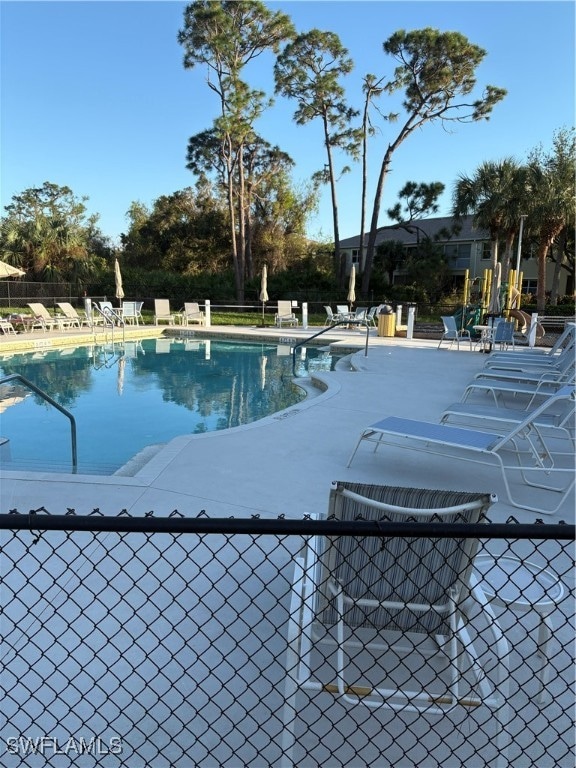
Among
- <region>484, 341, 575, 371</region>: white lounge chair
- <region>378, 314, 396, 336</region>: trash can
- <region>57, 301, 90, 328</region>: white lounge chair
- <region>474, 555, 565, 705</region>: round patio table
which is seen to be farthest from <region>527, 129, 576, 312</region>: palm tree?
<region>474, 555, 565, 705</region>: round patio table

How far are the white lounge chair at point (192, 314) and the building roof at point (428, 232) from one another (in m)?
15.4

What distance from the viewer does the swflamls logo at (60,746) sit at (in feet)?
5.98

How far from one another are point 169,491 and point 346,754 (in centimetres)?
246

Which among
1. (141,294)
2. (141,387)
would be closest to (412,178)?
(141,294)

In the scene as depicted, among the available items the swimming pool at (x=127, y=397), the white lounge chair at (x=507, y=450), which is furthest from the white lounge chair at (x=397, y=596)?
the swimming pool at (x=127, y=397)

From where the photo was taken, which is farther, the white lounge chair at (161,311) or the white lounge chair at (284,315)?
the white lounge chair at (284,315)

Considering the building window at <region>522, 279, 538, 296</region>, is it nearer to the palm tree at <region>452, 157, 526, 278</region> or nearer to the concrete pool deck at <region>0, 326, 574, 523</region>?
the palm tree at <region>452, 157, 526, 278</region>

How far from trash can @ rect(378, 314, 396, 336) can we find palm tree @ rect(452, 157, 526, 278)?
8.60 metres

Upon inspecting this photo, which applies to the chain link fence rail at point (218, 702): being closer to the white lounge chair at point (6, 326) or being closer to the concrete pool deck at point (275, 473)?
the concrete pool deck at point (275, 473)

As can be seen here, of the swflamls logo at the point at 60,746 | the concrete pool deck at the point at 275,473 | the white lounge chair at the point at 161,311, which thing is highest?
the white lounge chair at the point at 161,311

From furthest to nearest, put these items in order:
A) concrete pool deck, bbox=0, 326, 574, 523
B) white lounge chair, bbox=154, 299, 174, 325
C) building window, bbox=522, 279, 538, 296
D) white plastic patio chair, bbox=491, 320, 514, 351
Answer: building window, bbox=522, 279, 538, 296, white lounge chair, bbox=154, 299, 174, 325, white plastic patio chair, bbox=491, 320, 514, 351, concrete pool deck, bbox=0, 326, 574, 523

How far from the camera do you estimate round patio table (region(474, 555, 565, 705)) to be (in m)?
2.09

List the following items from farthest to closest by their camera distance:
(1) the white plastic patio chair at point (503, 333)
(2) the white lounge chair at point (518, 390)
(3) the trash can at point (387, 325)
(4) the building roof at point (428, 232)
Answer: (4) the building roof at point (428, 232) < (3) the trash can at point (387, 325) < (1) the white plastic patio chair at point (503, 333) < (2) the white lounge chair at point (518, 390)

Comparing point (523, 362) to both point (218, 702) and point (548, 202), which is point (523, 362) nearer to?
point (218, 702)
